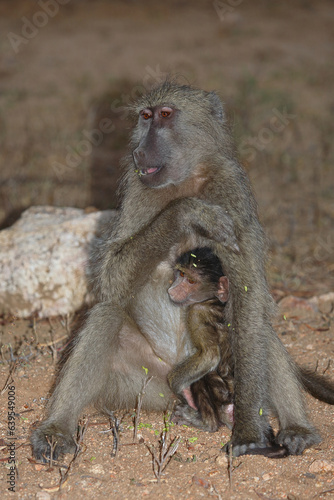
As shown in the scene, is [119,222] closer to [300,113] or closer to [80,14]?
[300,113]

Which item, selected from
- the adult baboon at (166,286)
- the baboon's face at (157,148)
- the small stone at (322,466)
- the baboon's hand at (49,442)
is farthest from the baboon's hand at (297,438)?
the baboon's face at (157,148)

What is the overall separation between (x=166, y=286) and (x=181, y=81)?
2785mm

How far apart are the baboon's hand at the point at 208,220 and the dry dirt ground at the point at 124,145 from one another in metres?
0.87

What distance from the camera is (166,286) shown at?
3.06 m

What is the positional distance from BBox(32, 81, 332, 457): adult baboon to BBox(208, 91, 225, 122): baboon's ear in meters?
0.02

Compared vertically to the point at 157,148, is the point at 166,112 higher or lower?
higher

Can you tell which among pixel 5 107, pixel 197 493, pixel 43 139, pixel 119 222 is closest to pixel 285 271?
pixel 119 222

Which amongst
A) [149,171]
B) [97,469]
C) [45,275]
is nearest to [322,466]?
[97,469]

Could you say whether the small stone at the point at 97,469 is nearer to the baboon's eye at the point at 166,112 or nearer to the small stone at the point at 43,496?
the small stone at the point at 43,496

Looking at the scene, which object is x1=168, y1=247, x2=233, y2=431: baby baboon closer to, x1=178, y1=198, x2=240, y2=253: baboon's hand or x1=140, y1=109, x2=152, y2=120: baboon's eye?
x1=178, y1=198, x2=240, y2=253: baboon's hand

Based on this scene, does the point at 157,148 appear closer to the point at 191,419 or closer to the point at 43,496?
the point at 191,419

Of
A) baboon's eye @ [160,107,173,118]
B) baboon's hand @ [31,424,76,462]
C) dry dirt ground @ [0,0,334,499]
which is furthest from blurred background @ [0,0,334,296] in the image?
baboon's hand @ [31,424,76,462]

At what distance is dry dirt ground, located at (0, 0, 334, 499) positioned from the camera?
→ 264 centimetres

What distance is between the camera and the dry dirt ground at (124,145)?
8.66 feet
